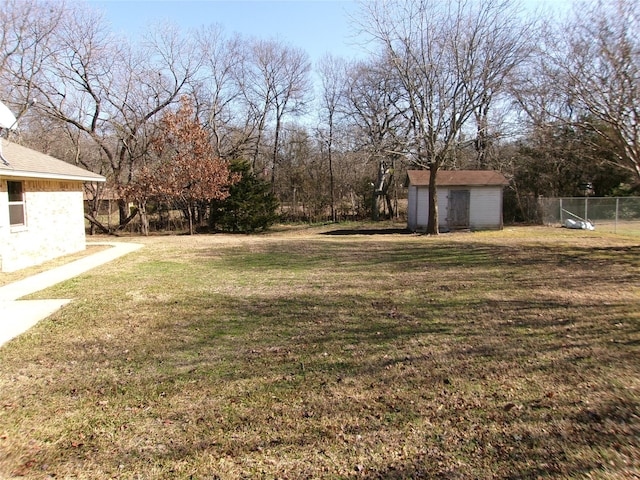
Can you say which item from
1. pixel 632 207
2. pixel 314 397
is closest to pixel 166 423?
pixel 314 397

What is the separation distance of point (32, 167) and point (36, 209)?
1237 millimetres

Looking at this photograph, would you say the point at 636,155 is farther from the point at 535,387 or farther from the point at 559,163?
the point at 559,163

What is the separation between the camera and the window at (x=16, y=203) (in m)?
10.8

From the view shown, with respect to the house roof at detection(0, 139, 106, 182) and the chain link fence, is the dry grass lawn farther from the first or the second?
the chain link fence

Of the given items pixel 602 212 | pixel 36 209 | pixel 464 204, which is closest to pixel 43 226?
pixel 36 209

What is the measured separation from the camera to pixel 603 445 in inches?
106

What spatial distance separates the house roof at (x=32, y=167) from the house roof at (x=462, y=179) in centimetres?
1554

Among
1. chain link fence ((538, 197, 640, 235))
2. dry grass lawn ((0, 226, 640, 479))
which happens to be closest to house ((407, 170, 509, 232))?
chain link fence ((538, 197, 640, 235))

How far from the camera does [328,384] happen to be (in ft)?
12.1

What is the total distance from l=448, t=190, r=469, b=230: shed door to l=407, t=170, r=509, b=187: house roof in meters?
0.50

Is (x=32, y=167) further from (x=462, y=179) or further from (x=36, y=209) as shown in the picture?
(x=462, y=179)

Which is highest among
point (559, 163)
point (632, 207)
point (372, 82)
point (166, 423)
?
point (372, 82)

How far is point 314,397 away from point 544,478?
170 centimetres

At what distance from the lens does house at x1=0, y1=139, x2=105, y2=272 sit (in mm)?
10211
